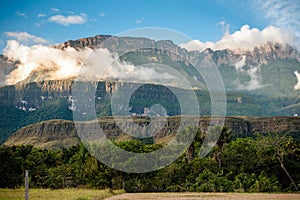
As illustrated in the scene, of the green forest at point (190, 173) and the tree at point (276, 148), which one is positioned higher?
the tree at point (276, 148)

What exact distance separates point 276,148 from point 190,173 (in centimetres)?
1259

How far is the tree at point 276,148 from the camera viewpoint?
52.9m

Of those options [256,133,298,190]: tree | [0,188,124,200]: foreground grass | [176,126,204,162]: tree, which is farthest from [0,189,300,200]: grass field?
[176,126,204,162]: tree

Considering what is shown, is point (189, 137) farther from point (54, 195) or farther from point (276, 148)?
point (54, 195)

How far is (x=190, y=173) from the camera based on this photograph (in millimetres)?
56125

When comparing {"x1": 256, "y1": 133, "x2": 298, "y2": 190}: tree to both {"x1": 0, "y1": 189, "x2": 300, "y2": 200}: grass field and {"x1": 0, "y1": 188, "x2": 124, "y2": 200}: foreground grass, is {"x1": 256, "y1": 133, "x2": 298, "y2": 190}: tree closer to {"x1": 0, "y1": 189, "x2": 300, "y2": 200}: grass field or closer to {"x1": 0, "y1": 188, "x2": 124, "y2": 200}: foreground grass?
{"x1": 0, "y1": 189, "x2": 300, "y2": 200}: grass field

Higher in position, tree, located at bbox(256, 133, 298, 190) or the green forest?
tree, located at bbox(256, 133, 298, 190)

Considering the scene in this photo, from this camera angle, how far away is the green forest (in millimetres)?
49812

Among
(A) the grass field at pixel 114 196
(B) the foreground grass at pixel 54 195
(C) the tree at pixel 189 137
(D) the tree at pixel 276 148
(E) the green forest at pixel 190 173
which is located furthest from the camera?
(C) the tree at pixel 189 137

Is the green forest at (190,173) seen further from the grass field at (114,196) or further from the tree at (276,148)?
the grass field at (114,196)

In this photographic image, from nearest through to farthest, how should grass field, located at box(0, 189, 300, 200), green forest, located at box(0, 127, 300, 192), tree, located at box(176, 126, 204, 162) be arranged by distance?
grass field, located at box(0, 189, 300, 200)
green forest, located at box(0, 127, 300, 192)
tree, located at box(176, 126, 204, 162)

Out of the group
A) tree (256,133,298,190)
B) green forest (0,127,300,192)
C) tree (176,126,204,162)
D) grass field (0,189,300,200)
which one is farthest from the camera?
tree (176,126,204,162)

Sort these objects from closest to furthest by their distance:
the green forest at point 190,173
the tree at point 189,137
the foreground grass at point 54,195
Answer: the foreground grass at point 54,195
the green forest at point 190,173
the tree at point 189,137

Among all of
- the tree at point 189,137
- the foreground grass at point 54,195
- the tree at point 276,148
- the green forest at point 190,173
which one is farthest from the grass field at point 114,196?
the tree at point 189,137
